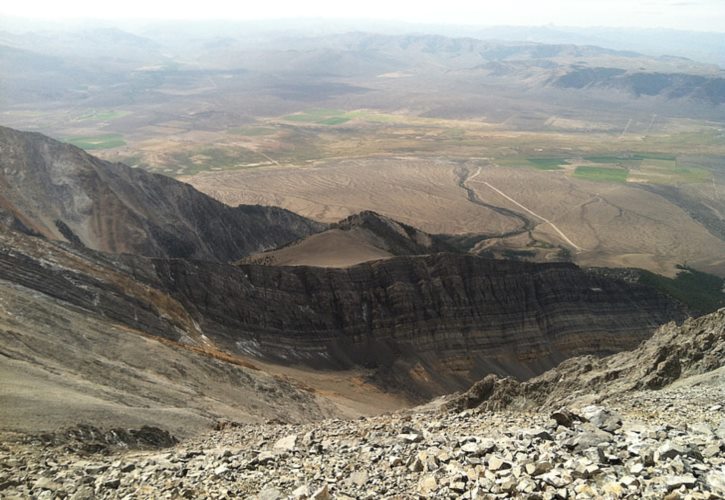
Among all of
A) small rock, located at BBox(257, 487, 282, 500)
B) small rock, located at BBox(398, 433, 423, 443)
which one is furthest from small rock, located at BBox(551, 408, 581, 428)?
small rock, located at BBox(257, 487, 282, 500)

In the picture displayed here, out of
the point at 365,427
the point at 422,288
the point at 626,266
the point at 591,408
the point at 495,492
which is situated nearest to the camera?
the point at 495,492

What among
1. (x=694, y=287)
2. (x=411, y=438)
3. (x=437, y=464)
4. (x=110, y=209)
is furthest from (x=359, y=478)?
(x=694, y=287)

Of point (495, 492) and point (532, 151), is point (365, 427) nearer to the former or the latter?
point (495, 492)

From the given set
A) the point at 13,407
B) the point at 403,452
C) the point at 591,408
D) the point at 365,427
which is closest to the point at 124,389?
the point at 13,407

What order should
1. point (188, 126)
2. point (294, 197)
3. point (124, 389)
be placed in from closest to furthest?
point (124, 389) < point (294, 197) < point (188, 126)

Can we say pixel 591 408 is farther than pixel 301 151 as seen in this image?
No

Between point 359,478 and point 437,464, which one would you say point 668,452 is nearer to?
point 437,464

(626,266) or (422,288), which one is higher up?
(422,288)
